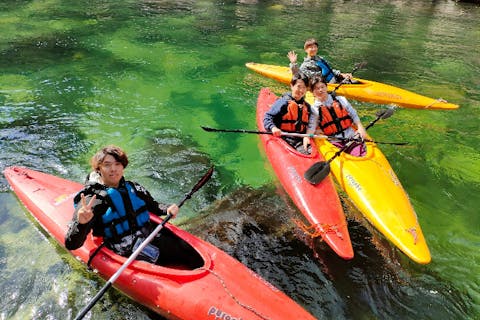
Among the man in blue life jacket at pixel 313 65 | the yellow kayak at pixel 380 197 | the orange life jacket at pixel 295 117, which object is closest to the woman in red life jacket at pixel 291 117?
the orange life jacket at pixel 295 117

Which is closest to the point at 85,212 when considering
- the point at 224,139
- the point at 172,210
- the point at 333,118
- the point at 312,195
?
the point at 172,210

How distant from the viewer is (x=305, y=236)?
12.9 ft

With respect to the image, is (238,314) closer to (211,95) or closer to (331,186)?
(331,186)

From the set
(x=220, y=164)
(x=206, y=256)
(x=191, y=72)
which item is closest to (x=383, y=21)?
(x=191, y=72)

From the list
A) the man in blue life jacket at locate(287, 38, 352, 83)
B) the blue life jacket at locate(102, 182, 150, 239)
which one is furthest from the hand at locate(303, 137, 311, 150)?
the blue life jacket at locate(102, 182, 150, 239)

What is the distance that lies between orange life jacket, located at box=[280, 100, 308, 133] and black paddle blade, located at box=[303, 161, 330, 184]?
2.66ft

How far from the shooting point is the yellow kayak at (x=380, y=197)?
3598 millimetres

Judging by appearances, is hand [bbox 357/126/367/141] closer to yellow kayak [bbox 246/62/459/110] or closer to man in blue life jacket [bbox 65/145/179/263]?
yellow kayak [bbox 246/62/459/110]

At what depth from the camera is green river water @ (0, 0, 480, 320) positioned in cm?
343

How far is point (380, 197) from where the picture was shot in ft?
13.2

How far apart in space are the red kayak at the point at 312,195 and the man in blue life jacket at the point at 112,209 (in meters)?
1.45

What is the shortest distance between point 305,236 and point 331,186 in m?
0.62

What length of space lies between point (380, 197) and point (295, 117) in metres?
1.44

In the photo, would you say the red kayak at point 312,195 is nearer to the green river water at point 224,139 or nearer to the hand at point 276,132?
the hand at point 276,132
